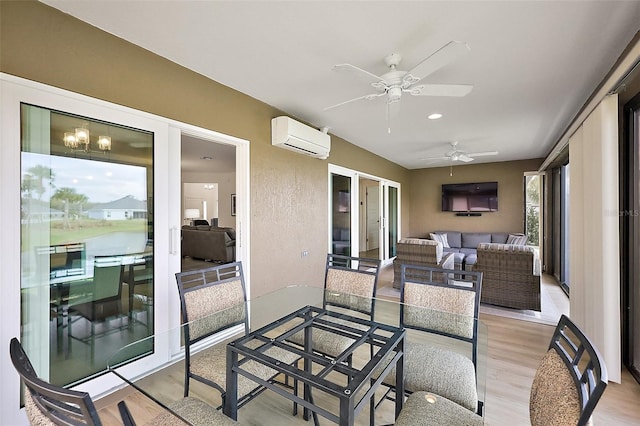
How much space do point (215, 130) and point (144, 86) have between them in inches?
26.4

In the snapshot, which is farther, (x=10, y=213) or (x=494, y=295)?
(x=494, y=295)

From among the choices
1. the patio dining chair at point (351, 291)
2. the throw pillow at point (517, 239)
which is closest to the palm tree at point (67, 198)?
the patio dining chair at point (351, 291)

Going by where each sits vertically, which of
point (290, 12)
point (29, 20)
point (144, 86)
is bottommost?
point (144, 86)

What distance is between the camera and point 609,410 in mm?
1908

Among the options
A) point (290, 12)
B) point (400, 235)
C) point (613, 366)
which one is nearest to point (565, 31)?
point (290, 12)

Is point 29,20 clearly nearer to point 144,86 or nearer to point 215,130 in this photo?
point 144,86

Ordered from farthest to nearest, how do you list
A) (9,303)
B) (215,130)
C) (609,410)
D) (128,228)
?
(215,130) → (128,228) → (609,410) → (9,303)

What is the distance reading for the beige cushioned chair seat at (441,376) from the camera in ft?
4.61

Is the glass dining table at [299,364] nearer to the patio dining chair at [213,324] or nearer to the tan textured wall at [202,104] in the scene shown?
the patio dining chair at [213,324]

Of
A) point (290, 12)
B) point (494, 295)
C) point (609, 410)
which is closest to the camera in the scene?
point (290, 12)

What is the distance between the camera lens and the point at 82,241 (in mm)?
1937

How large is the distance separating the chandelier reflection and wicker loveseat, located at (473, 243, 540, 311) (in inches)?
174

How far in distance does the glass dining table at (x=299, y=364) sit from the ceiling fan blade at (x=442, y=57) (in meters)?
1.60

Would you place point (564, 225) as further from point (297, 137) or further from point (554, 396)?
point (554, 396)
